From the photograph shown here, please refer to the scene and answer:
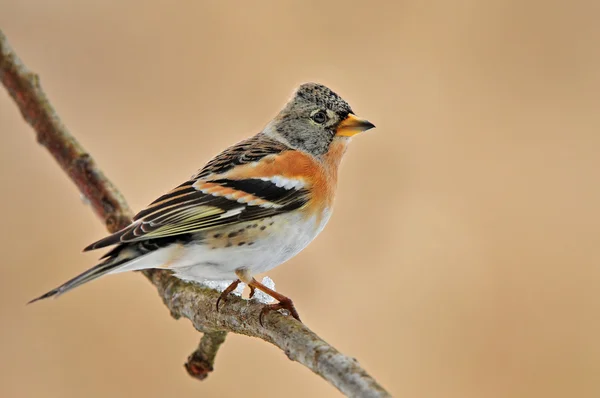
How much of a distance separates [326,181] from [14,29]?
182 cm

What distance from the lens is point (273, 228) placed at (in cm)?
168

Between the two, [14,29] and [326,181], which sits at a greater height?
[14,29]

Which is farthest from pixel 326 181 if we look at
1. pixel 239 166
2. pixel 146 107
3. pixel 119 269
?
pixel 146 107

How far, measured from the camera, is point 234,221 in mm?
1664

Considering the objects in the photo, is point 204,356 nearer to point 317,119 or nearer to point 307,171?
point 307,171

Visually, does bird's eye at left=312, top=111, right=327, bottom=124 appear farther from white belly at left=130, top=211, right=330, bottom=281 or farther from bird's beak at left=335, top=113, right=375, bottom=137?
white belly at left=130, top=211, right=330, bottom=281

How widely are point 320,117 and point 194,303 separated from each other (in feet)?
2.19

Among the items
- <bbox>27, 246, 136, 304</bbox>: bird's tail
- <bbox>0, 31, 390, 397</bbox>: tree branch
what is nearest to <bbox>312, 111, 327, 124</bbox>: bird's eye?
<bbox>0, 31, 390, 397</bbox>: tree branch

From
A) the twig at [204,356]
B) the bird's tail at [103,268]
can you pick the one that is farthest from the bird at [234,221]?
the twig at [204,356]

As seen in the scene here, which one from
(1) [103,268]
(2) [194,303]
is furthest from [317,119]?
(1) [103,268]

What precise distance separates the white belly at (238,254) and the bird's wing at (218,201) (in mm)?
41

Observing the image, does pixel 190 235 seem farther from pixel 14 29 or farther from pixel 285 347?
pixel 14 29

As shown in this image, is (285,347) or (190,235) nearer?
(285,347)

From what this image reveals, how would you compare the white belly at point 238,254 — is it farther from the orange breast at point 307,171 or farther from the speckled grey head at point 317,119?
the speckled grey head at point 317,119
